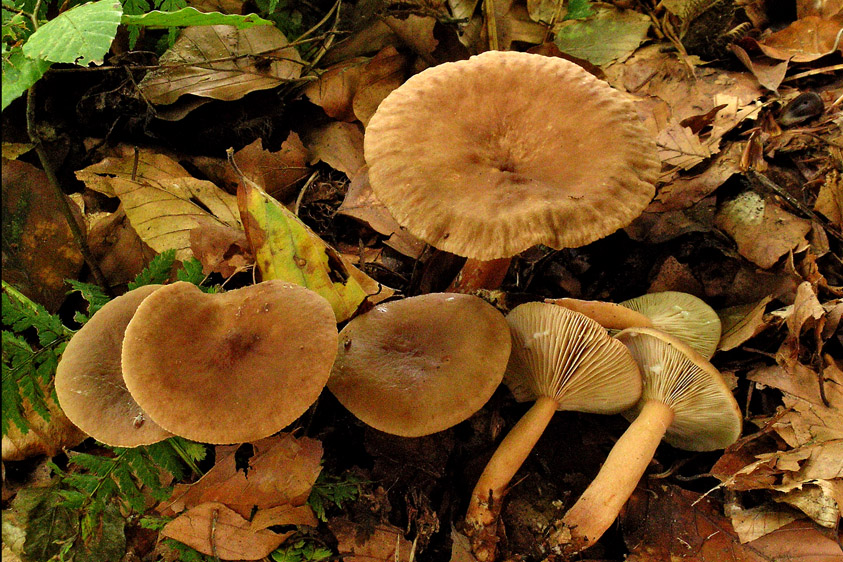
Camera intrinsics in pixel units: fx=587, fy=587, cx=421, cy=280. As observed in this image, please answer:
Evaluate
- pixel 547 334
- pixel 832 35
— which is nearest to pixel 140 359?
pixel 547 334

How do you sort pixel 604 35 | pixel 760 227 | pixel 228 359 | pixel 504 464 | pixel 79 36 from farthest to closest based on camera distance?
pixel 604 35 → pixel 760 227 → pixel 504 464 → pixel 228 359 → pixel 79 36

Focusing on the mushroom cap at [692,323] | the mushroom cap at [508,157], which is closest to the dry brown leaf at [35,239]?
the mushroom cap at [508,157]

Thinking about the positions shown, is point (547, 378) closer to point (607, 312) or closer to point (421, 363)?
point (607, 312)

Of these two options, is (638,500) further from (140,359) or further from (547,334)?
(140,359)

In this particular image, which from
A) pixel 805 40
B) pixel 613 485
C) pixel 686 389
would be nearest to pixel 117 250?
pixel 613 485

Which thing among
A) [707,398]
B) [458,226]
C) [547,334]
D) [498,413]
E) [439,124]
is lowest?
[498,413]

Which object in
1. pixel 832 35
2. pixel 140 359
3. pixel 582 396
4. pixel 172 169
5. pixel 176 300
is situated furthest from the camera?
pixel 832 35

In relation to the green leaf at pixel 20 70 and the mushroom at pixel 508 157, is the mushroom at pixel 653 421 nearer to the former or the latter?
the mushroom at pixel 508 157
